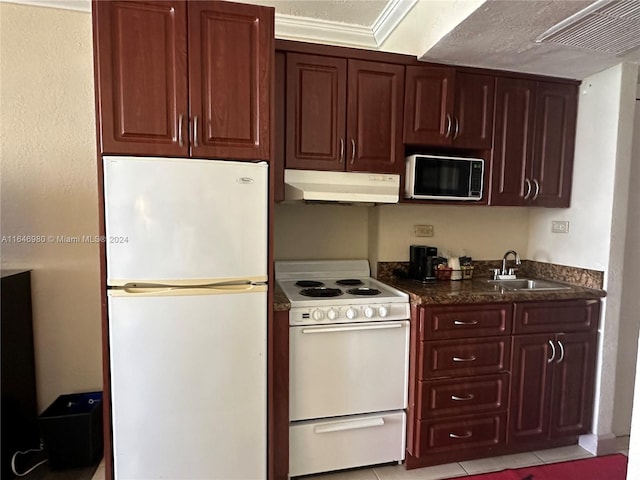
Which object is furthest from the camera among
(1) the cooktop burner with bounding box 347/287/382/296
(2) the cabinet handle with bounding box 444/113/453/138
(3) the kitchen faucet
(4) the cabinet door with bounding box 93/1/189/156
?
(3) the kitchen faucet

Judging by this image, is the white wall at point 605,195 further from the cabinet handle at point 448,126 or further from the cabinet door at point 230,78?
the cabinet door at point 230,78

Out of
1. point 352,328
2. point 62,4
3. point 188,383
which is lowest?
point 188,383

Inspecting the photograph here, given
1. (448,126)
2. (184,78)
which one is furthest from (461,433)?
(184,78)

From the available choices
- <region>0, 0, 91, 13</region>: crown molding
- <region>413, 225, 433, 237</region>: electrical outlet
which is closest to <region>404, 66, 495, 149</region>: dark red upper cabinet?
<region>413, 225, 433, 237</region>: electrical outlet

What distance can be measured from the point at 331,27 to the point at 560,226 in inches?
81.3

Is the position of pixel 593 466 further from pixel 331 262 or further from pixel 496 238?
pixel 331 262

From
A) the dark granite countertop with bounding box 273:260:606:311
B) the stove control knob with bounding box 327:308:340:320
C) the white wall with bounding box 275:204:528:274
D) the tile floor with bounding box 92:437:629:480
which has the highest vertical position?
the white wall with bounding box 275:204:528:274

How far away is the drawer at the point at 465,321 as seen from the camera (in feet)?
6.22

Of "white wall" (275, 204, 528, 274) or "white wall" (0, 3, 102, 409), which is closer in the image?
"white wall" (0, 3, 102, 409)

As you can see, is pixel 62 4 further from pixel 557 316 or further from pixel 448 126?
pixel 557 316

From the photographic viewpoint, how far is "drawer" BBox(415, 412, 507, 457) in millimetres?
1941

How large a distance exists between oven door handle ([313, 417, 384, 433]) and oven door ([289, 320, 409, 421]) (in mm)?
51

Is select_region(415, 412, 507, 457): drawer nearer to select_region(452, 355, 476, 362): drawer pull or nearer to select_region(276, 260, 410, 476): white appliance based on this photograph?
select_region(276, 260, 410, 476): white appliance

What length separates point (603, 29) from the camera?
1.71 metres
